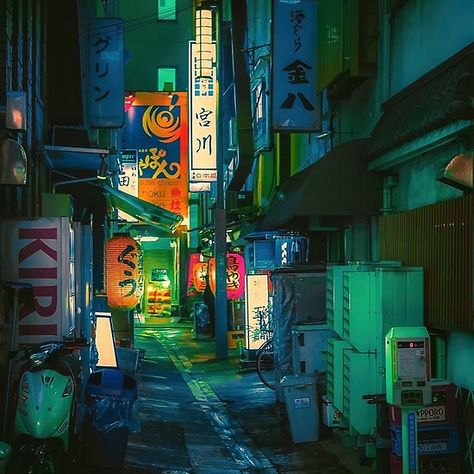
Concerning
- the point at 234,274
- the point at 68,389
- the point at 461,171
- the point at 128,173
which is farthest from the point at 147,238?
the point at 461,171

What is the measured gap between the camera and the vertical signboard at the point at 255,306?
69.2 ft

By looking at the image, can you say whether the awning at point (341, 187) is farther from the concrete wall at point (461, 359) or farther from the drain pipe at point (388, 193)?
the concrete wall at point (461, 359)

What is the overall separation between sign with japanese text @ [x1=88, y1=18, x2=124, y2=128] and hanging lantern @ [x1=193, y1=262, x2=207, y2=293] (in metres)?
16.6

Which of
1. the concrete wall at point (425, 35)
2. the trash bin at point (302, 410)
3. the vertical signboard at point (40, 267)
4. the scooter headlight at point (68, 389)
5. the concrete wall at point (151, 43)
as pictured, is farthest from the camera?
the concrete wall at point (151, 43)

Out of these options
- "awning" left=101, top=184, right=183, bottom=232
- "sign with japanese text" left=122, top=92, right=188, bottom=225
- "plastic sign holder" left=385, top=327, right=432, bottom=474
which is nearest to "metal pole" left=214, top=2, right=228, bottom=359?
"awning" left=101, top=184, right=183, bottom=232

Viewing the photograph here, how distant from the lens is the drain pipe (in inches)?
497

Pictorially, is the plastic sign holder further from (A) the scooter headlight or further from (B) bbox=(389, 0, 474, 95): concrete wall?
(B) bbox=(389, 0, 474, 95): concrete wall

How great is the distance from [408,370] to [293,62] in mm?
9785

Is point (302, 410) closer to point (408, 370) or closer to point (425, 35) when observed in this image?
point (408, 370)

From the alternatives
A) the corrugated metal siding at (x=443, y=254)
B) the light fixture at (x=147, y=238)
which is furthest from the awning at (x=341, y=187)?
the light fixture at (x=147, y=238)

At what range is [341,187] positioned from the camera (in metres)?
13.2

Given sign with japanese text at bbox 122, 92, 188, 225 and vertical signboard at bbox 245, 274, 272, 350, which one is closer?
vertical signboard at bbox 245, 274, 272, 350

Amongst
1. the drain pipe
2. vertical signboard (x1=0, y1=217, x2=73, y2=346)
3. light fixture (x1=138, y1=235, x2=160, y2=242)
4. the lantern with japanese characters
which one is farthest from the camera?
light fixture (x1=138, y1=235, x2=160, y2=242)

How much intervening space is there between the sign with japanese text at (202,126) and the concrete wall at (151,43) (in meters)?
21.2
